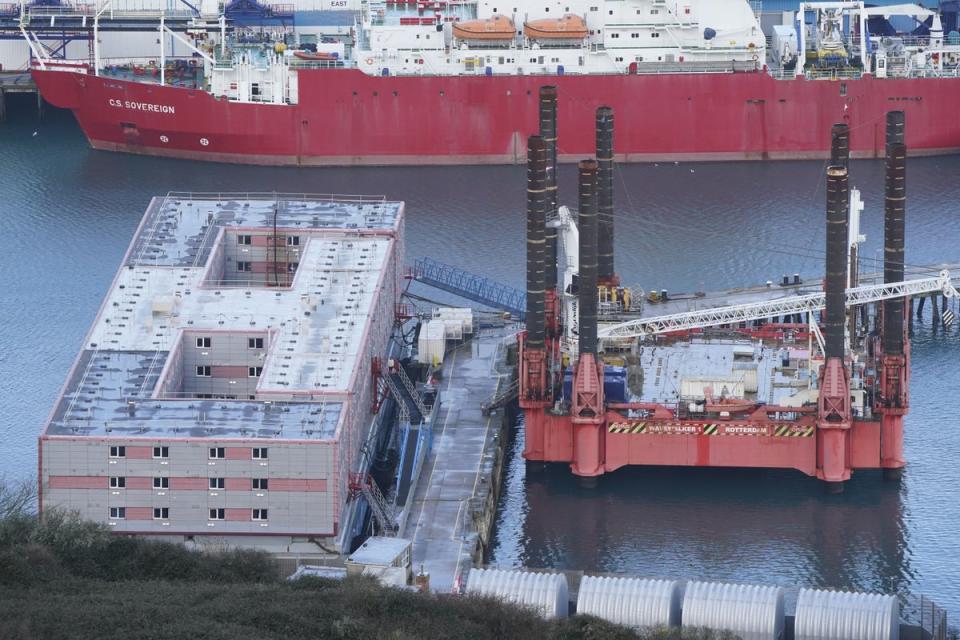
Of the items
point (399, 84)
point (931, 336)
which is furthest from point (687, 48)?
point (931, 336)

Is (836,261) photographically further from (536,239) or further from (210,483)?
(210,483)

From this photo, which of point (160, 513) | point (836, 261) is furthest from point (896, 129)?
point (160, 513)

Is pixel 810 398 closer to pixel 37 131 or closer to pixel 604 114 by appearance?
pixel 604 114

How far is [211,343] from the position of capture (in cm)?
6197

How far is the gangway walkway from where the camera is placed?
236 feet

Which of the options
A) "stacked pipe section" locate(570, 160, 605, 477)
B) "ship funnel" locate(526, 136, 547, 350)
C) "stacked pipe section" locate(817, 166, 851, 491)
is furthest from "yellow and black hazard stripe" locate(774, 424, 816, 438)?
"ship funnel" locate(526, 136, 547, 350)

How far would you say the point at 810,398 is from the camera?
62188 millimetres

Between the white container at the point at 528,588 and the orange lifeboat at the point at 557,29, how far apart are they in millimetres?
47359

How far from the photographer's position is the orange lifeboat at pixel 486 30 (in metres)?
96.7

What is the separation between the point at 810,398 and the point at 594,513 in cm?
621

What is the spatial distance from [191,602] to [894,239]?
2331 cm

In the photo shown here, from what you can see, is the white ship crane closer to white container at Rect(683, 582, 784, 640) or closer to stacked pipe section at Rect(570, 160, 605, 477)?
stacked pipe section at Rect(570, 160, 605, 477)

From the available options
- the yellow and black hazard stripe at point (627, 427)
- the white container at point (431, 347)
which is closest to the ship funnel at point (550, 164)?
the white container at point (431, 347)

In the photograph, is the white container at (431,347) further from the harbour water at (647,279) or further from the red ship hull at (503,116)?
the red ship hull at (503,116)
